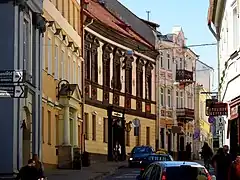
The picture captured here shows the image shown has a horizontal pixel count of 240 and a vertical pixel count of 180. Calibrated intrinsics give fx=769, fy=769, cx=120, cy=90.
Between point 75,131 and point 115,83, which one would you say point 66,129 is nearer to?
point 75,131

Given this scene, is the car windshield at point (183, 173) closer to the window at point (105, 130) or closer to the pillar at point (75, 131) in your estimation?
the pillar at point (75, 131)

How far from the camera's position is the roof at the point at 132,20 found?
235 feet

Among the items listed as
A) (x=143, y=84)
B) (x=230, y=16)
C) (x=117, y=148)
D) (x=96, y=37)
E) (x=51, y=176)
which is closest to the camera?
(x=230, y=16)

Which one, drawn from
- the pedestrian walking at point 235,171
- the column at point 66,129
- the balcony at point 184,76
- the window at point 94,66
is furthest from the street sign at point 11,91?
the balcony at point 184,76

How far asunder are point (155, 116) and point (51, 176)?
34.8m

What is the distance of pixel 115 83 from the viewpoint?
2343 inches

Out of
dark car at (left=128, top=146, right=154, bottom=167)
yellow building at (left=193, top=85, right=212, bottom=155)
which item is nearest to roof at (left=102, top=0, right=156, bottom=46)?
yellow building at (left=193, top=85, right=212, bottom=155)

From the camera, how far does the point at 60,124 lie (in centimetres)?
4341

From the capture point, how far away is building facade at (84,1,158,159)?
53.9 m

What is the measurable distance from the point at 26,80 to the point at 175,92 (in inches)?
1996

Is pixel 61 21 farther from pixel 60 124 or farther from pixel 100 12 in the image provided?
pixel 100 12

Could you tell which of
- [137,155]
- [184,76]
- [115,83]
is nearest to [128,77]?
[115,83]

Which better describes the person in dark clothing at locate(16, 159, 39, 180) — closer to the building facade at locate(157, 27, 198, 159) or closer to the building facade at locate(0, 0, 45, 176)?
the building facade at locate(0, 0, 45, 176)

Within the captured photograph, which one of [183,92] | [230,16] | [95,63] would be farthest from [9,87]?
[183,92]
